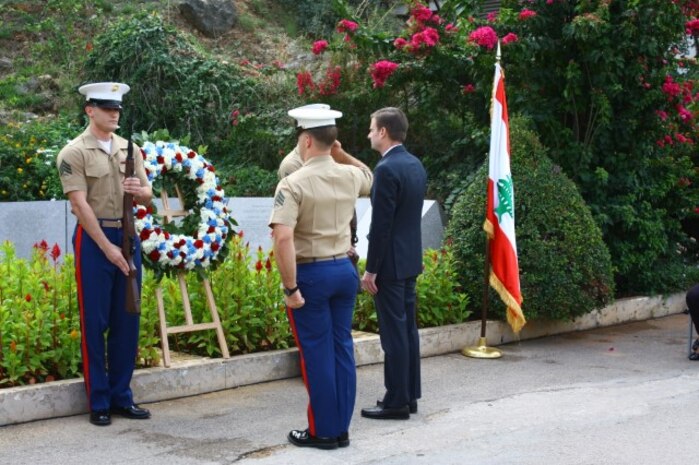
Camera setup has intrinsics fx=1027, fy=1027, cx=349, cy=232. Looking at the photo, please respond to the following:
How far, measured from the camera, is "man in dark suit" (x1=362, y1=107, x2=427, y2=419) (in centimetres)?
687

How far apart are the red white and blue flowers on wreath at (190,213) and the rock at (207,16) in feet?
45.2

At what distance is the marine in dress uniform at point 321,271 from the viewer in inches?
238

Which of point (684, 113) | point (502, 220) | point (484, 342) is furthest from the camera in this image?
point (684, 113)

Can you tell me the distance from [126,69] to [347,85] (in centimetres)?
433

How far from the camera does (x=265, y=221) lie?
12.7 meters

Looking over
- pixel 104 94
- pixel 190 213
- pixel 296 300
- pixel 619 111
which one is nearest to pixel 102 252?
pixel 104 94

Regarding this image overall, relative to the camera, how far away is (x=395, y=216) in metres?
6.98

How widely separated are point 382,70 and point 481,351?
4.56m

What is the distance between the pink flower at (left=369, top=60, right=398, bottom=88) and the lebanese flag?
341cm

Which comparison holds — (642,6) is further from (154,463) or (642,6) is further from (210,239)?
(154,463)

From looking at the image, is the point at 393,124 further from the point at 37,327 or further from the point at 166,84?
the point at 166,84

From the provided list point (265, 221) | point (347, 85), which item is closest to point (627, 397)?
point (265, 221)

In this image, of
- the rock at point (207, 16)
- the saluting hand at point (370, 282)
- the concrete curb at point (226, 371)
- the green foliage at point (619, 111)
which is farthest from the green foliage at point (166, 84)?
the saluting hand at point (370, 282)

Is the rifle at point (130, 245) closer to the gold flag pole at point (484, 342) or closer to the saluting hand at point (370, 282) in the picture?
the saluting hand at point (370, 282)
